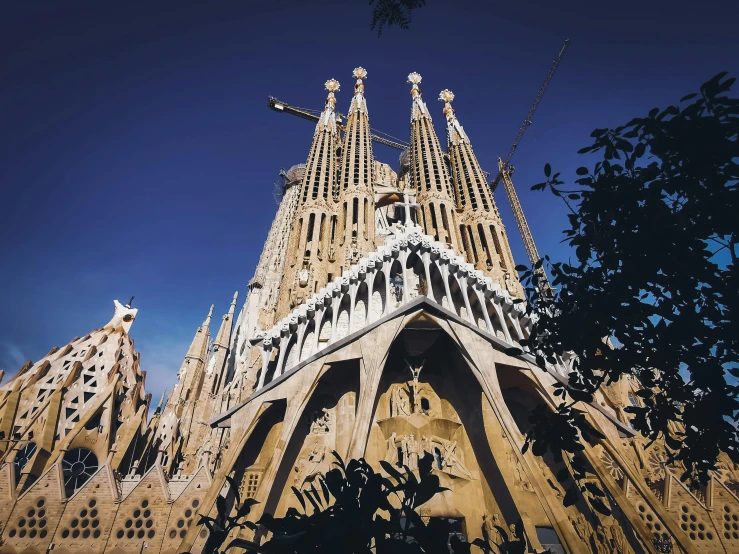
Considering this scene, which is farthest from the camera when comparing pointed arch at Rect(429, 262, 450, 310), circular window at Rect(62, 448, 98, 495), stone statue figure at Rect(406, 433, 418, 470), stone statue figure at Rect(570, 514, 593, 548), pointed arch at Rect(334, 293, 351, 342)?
pointed arch at Rect(429, 262, 450, 310)

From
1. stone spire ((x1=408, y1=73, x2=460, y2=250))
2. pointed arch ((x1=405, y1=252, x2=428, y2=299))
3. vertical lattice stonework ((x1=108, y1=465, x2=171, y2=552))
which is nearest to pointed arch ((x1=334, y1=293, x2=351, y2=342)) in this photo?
pointed arch ((x1=405, y1=252, x2=428, y2=299))

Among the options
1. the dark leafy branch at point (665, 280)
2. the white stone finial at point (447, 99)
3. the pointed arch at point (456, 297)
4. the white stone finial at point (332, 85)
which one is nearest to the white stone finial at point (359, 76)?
the white stone finial at point (332, 85)

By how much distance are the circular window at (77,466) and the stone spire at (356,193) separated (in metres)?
14.2

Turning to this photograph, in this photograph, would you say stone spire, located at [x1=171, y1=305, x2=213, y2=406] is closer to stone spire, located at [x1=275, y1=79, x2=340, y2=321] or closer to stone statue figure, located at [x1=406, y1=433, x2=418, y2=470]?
stone spire, located at [x1=275, y1=79, x2=340, y2=321]

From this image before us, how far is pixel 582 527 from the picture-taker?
12914 millimetres

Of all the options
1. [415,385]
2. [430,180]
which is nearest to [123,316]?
[415,385]

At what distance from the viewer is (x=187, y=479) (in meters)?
14.8

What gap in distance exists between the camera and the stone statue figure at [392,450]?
14625mm

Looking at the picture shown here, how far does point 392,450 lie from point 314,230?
1346 cm

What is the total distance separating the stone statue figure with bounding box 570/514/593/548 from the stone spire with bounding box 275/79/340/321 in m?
13.4

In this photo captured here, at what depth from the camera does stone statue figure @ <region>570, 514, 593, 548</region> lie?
12664 millimetres

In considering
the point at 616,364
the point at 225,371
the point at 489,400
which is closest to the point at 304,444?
the point at 489,400

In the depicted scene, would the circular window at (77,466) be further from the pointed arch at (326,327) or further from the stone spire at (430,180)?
the stone spire at (430,180)

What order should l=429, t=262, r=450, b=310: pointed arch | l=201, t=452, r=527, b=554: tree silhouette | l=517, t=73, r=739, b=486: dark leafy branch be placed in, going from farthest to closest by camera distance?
l=429, t=262, r=450, b=310: pointed arch < l=517, t=73, r=739, b=486: dark leafy branch < l=201, t=452, r=527, b=554: tree silhouette
